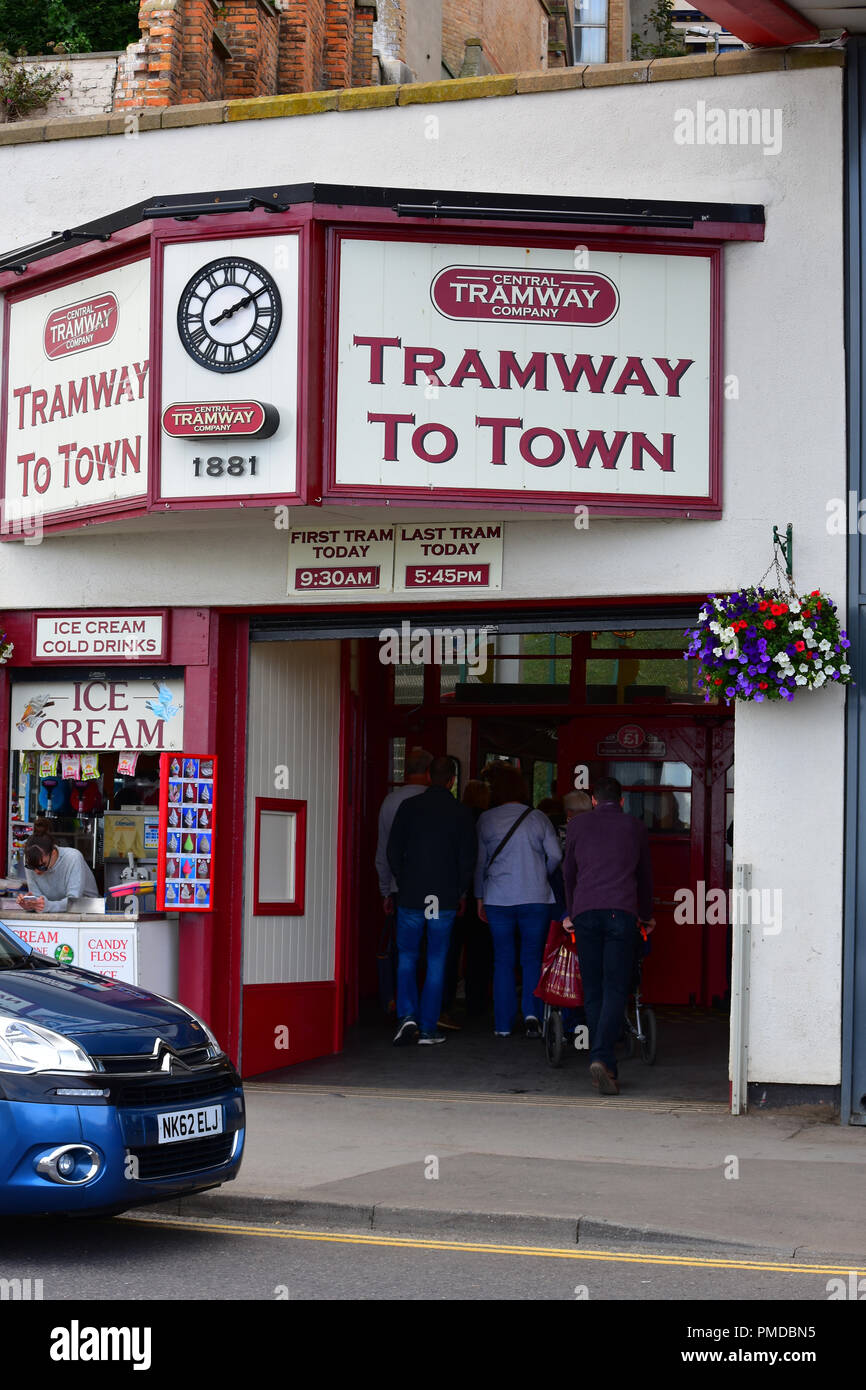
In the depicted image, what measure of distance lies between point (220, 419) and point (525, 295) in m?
2.08

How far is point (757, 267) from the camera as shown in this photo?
10484mm

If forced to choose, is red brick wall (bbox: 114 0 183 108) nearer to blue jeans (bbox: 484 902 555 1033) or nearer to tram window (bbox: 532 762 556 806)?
tram window (bbox: 532 762 556 806)

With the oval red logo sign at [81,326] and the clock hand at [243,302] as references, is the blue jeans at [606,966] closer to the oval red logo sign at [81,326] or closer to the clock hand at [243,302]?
the clock hand at [243,302]

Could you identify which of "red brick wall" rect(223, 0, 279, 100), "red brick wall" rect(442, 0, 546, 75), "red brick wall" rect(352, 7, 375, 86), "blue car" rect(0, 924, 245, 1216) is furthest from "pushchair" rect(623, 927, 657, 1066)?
"red brick wall" rect(442, 0, 546, 75)

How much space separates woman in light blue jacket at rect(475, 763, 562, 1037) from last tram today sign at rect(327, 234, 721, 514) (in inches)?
134

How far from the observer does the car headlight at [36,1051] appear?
21.7ft

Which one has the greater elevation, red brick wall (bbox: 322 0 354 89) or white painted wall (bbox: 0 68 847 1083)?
red brick wall (bbox: 322 0 354 89)

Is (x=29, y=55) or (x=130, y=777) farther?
(x=29, y=55)

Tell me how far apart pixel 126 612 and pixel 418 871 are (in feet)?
9.65

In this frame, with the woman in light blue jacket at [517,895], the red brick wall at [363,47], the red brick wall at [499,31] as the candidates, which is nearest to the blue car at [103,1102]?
the woman in light blue jacket at [517,895]

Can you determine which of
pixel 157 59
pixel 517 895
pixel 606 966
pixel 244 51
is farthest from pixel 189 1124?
pixel 244 51

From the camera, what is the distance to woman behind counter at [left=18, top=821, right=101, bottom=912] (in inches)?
445

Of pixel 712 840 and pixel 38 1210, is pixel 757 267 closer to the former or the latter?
pixel 712 840
